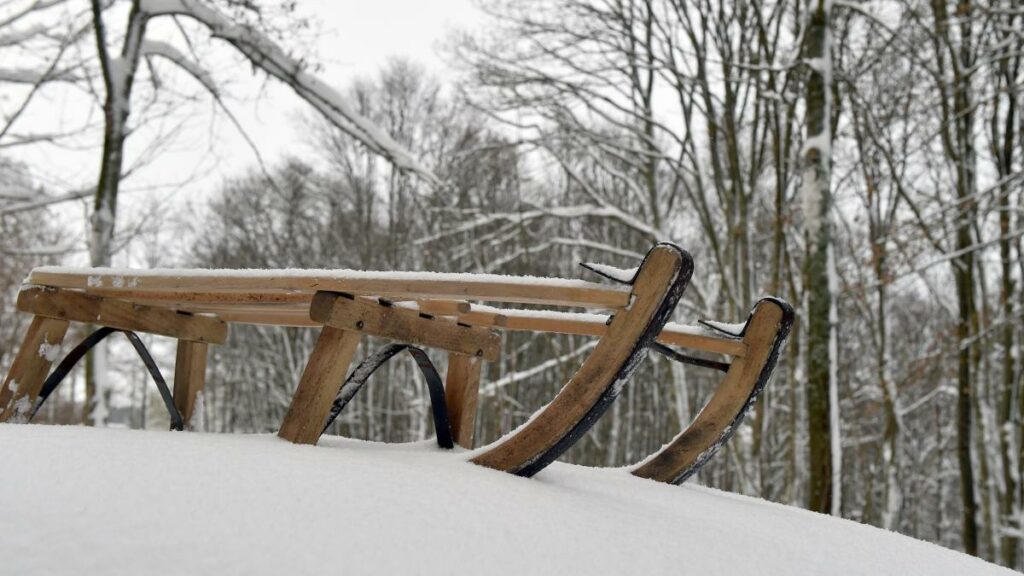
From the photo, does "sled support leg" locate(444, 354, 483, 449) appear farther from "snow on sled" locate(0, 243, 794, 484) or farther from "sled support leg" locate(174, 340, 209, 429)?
"sled support leg" locate(174, 340, 209, 429)

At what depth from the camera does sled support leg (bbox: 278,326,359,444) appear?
191cm

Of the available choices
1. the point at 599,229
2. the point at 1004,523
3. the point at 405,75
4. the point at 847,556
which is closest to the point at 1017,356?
the point at 1004,523

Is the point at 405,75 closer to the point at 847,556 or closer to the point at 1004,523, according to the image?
the point at 1004,523

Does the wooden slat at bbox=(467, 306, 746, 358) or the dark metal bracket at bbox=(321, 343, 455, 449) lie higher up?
the wooden slat at bbox=(467, 306, 746, 358)

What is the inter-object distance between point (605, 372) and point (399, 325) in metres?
0.55

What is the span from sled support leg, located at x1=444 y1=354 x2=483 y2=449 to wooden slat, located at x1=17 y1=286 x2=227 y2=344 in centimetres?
101

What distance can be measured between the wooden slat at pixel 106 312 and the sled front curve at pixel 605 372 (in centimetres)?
143

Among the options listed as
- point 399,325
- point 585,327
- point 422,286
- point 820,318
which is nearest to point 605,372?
point 422,286

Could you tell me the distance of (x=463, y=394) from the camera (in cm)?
245

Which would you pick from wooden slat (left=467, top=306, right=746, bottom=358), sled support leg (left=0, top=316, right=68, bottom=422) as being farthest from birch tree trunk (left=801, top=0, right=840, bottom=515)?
sled support leg (left=0, top=316, right=68, bottom=422)

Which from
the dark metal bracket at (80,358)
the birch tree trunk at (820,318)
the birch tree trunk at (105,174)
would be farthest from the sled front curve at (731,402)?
the birch tree trunk at (105,174)

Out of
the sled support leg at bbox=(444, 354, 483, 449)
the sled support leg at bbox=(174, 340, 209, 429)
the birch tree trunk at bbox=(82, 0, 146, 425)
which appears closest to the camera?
the sled support leg at bbox=(444, 354, 483, 449)

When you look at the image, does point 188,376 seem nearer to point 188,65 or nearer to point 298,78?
point 298,78

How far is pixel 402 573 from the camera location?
1.12 metres
